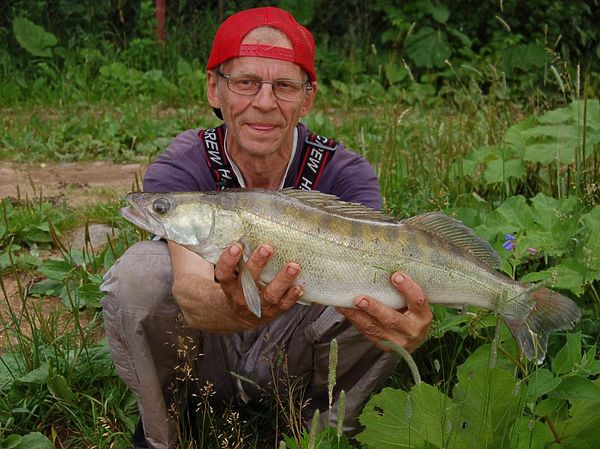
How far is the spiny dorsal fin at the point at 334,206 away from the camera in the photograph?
264 cm

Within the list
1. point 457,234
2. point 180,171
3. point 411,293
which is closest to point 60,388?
point 180,171

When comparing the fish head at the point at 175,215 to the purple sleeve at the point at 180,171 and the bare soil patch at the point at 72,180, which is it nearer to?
the purple sleeve at the point at 180,171

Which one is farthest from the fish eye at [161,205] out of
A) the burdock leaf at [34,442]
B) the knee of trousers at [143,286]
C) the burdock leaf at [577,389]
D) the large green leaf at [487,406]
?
the burdock leaf at [577,389]

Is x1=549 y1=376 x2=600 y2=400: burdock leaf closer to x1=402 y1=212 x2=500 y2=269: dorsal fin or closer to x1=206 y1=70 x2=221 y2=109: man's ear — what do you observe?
x1=402 y1=212 x2=500 y2=269: dorsal fin

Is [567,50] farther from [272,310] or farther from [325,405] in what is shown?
[272,310]

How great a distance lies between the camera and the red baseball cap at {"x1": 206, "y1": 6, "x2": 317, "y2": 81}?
3074 millimetres

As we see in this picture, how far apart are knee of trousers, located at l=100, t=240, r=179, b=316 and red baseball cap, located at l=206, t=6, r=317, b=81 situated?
740mm

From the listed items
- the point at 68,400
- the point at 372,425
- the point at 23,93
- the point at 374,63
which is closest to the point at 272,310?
the point at 372,425

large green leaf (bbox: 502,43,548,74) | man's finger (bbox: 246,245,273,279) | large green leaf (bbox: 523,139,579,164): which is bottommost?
large green leaf (bbox: 502,43,548,74)

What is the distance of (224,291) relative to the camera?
8.63 ft

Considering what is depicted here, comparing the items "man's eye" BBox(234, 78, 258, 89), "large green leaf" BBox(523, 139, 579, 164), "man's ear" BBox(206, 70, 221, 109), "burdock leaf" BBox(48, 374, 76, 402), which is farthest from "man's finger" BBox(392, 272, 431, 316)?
"large green leaf" BBox(523, 139, 579, 164)

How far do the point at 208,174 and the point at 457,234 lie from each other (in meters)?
0.94

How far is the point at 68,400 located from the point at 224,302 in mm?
967

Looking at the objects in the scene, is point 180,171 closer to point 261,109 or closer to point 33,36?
point 261,109
